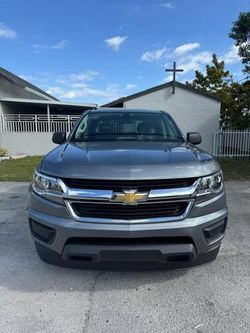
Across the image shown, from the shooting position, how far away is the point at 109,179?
2.44 m

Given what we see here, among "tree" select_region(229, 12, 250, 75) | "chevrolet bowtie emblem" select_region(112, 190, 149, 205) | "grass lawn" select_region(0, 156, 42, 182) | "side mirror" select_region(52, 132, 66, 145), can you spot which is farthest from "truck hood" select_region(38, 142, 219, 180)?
"tree" select_region(229, 12, 250, 75)

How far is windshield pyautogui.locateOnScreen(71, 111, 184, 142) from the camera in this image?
12.6 feet

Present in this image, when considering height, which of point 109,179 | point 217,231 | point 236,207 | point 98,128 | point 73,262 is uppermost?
point 98,128

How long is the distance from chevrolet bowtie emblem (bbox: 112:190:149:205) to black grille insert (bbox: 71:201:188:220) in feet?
0.14

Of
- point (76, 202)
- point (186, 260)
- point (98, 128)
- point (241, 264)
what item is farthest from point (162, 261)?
point (98, 128)

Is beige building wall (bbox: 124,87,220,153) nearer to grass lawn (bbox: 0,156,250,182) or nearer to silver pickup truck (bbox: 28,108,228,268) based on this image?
grass lawn (bbox: 0,156,250,182)

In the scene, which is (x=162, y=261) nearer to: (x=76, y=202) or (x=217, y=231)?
(x=217, y=231)

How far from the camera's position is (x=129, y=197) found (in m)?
2.44

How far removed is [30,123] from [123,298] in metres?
14.1

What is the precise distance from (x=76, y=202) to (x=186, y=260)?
103cm

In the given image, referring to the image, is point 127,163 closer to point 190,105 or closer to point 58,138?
point 58,138

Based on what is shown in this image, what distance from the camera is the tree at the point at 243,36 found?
47.4 feet

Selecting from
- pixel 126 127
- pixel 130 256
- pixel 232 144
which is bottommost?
pixel 232 144

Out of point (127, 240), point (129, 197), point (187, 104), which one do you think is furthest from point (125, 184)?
point (187, 104)
